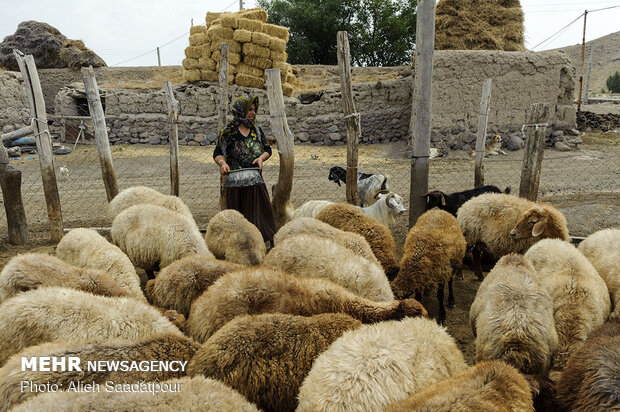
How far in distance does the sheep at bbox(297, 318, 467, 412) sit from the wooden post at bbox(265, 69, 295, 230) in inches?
165

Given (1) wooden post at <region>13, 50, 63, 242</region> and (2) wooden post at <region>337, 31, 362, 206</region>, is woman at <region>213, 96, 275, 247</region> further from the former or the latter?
(1) wooden post at <region>13, 50, 63, 242</region>

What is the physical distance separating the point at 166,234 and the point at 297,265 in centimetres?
183

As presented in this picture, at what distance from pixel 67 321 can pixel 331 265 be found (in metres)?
2.16

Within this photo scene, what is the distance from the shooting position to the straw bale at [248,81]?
16844 mm

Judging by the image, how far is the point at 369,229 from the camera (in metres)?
5.47

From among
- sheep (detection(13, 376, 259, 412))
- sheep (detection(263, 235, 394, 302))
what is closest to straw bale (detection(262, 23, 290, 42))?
sheep (detection(263, 235, 394, 302))

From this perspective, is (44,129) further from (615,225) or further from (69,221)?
(615,225)

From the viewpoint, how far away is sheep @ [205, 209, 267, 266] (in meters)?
5.14

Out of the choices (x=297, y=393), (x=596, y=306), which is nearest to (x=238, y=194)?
(x=297, y=393)

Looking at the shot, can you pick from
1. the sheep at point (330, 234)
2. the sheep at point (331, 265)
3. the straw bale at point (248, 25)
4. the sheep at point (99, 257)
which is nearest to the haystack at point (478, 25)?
the straw bale at point (248, 25)

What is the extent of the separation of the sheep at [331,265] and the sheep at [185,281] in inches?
20.0

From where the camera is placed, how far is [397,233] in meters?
7.18

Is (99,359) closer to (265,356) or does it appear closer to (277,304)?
(265,356)

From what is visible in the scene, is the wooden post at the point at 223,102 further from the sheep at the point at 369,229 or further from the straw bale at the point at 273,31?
the straw bale at the point at 273,31
